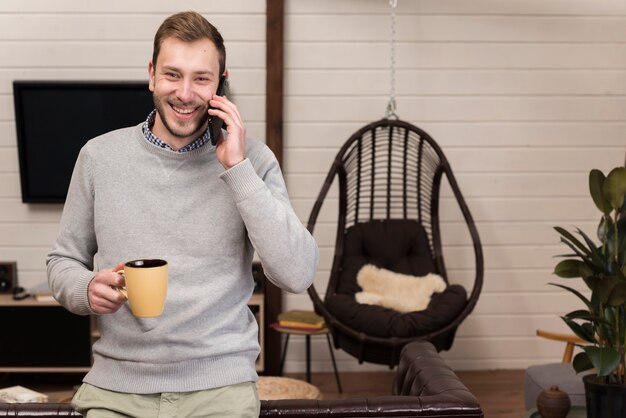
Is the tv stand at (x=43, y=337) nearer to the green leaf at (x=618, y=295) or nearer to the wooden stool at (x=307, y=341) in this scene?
the wooden stool at (x=307, y=341)

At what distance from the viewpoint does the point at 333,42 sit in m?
4.98

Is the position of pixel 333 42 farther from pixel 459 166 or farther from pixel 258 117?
pixel 459 166

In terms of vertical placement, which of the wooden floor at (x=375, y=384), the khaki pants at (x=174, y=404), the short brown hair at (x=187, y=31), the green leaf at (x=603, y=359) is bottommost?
the wooden floor at (x=375, y=384)

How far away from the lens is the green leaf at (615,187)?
308 cm

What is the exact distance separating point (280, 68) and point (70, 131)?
1184 mm

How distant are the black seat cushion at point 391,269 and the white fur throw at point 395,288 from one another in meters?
0.05

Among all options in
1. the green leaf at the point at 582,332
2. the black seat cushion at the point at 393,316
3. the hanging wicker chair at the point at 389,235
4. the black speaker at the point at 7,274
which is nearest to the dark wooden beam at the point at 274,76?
the hanging wicker chair at the point at 389,235

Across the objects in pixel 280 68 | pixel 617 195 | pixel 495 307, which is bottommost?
pixel 495 307

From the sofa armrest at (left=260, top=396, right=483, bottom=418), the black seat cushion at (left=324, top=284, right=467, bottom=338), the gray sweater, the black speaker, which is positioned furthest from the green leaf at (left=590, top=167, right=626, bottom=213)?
the black speaker

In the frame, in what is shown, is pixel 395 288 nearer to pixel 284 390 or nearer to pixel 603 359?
pixel 284 390

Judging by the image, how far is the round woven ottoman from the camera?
350 cm

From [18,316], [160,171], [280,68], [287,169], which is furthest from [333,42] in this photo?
[160,171]

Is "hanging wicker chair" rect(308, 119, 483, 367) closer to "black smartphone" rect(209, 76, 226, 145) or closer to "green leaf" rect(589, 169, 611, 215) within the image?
"green leaf" rect(589, 169, 611, 215)

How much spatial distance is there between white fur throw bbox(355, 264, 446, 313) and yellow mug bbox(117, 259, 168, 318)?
280 centimetres
